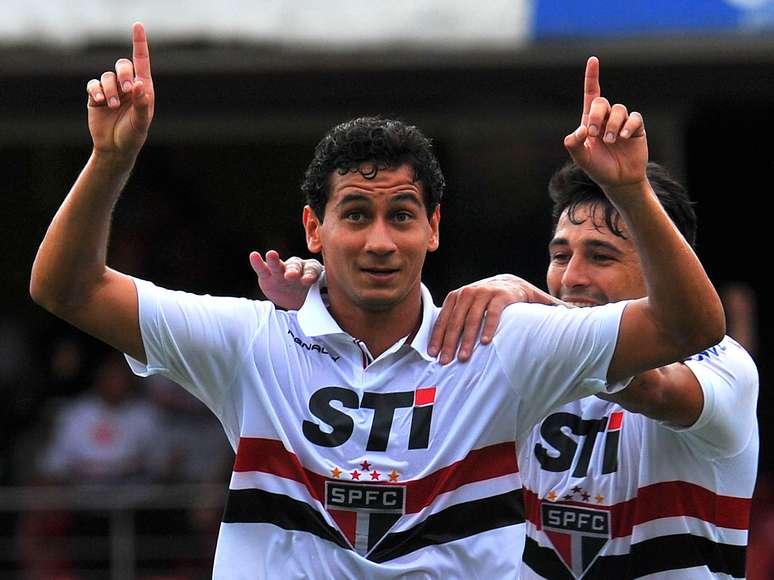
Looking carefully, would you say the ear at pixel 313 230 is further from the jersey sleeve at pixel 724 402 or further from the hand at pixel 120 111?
the jersey sleeve at pixel 724 402

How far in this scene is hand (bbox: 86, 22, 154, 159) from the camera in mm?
3312

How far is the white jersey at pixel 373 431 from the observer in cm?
347

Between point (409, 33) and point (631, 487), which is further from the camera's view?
point (409, 33)

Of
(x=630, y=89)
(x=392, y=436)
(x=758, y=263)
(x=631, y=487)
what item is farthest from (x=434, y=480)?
(x=758, y=263)

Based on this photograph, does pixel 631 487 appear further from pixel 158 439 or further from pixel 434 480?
pixel 158 439

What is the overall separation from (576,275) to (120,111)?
1.43 m

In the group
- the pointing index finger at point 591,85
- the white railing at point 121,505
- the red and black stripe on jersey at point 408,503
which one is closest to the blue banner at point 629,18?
the white railing at point 121,505

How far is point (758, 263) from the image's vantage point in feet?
37.0

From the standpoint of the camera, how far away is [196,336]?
11.5 ft

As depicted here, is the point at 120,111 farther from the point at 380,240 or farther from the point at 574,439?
the point at 574,439

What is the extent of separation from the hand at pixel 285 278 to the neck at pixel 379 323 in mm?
187

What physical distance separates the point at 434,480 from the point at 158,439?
588 cm

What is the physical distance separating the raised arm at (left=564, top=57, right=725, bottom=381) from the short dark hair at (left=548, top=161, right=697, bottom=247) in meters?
0.82

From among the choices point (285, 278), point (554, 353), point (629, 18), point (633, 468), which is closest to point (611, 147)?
point (554, 353)
